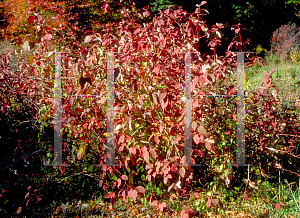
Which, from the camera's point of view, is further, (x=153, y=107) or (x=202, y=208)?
(x=202, y=208)

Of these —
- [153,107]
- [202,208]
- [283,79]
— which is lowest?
[202,208]

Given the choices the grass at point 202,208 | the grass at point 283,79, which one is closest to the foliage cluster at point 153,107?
the grass at point 202,208

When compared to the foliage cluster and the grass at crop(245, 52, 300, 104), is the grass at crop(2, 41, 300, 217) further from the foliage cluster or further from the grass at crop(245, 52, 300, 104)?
the grass at crop(245, 52, 300, 104)

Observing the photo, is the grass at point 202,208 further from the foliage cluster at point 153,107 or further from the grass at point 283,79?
the grass at point 283,79

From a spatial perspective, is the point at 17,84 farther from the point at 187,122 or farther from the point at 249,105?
the point at 249,105

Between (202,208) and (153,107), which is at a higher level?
(153,107)

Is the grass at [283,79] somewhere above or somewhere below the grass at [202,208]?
above

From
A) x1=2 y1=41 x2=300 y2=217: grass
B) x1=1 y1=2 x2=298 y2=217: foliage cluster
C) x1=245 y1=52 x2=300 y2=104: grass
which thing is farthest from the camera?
x1=245 y1=52 x2=300 y2=104: grass

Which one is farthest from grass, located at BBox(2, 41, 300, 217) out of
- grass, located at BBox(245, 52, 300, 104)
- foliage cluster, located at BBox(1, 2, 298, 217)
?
grass, located at BBox(245, 52, 300, 104)

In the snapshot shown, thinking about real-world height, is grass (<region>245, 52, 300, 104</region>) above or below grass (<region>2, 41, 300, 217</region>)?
above

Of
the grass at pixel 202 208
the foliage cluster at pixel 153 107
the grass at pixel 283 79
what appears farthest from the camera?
the grass at pixel 283 79

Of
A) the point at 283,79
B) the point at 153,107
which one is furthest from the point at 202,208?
the point at 283,79

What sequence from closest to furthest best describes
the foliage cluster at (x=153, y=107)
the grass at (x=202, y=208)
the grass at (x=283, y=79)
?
the foliage cluster at (x=153, y=107), the grass at (x=202, y=208), the grass at (x=283, y=79)

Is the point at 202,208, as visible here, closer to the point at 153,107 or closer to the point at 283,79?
the point at 153,107
